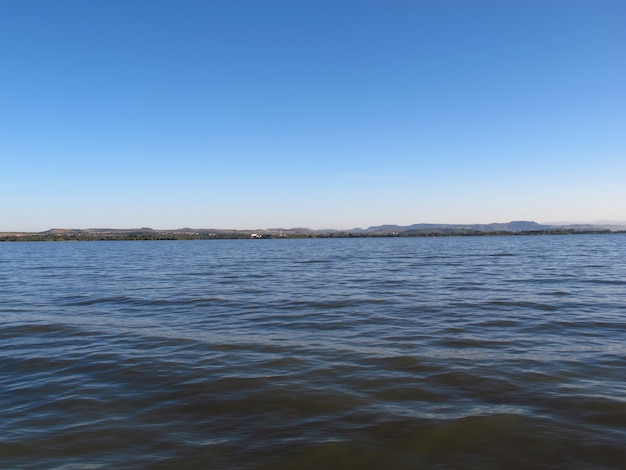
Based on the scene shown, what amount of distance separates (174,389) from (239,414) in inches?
Result: 81.7

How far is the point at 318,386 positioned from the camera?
9305 mm

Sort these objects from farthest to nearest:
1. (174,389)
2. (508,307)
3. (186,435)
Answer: (508,307) < (174,389) < (186,435)

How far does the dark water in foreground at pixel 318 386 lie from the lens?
6594 mm

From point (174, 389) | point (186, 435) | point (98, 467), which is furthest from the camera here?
point (174, 389)

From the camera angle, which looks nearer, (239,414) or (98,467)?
(98,467)

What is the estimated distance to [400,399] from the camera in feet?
27.9

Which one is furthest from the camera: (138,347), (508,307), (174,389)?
(508,307)

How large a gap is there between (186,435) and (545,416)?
614cm

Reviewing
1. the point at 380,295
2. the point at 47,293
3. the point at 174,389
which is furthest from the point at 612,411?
the point at 47,293

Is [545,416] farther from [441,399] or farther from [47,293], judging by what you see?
[47,293]

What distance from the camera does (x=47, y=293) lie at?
2558 cm

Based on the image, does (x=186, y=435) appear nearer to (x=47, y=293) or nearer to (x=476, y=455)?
(x=476, y=455)

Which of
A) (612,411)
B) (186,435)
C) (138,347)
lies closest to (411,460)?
(186,435)

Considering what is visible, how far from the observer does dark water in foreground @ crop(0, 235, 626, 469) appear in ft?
21.6
